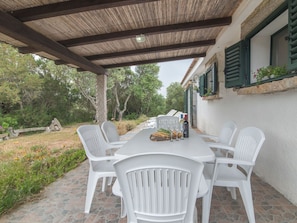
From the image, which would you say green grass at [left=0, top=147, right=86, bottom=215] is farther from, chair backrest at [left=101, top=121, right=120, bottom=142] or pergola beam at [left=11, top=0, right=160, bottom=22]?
pergola beam at [left=11, top=0, right=160, bottom=22]

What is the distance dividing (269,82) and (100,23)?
261 cm

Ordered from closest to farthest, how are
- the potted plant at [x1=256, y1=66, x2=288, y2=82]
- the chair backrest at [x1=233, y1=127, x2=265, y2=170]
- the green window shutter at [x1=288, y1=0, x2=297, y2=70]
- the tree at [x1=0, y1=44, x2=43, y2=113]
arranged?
the chair backrest at [x1=233, y1=127, x2=265, y2=170], the green window shutter at [x1=288, y1=0, x2=297, y2=70], the potted plant at [x1=256, y1=66, x2=288, y2=82], the tree at [x1=0, y1=44, x2=43, y2=113]

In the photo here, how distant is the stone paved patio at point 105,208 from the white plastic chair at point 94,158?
0.60ft

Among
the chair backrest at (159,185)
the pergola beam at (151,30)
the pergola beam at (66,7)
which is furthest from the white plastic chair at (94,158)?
the pergola beam at (151,30)

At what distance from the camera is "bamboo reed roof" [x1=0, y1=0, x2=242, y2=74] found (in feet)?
8.09

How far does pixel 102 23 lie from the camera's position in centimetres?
321

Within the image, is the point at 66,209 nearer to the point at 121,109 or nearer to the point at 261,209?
the point at 261,209

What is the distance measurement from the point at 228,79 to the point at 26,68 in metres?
13.7

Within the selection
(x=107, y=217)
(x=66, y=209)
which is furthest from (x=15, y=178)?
(x=107, y=217)

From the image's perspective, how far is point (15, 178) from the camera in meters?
3.18

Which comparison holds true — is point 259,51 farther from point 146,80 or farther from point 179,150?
point 146,80

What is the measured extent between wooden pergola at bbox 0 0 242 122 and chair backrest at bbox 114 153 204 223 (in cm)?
212

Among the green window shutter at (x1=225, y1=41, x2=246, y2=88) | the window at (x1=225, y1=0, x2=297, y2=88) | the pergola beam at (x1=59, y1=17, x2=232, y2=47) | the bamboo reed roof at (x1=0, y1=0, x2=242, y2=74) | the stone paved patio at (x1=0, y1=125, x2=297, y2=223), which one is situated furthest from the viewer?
the pergola beam at (x1=59, y1=17, x2=232, y2=47)

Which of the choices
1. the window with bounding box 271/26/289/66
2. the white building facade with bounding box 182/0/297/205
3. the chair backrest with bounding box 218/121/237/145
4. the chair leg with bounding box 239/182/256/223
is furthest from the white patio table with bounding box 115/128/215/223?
the window with bounding box 271/26/289/66
